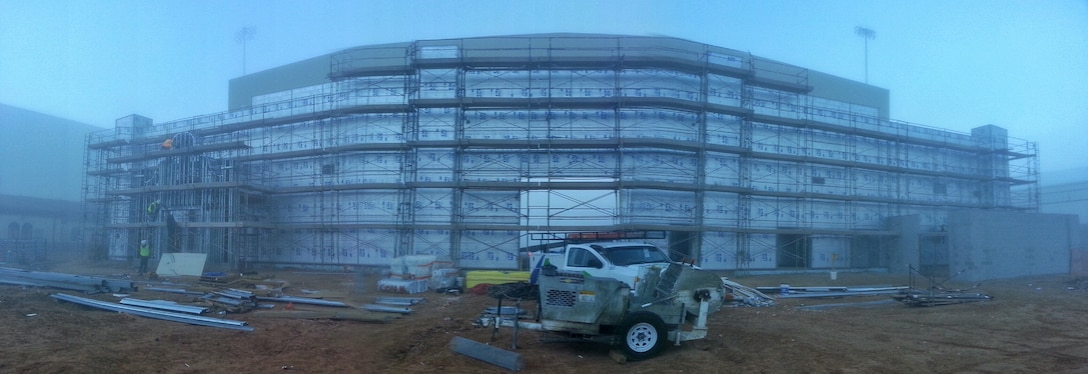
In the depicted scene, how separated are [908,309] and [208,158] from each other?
2421 cm

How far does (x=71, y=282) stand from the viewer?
13.3 m

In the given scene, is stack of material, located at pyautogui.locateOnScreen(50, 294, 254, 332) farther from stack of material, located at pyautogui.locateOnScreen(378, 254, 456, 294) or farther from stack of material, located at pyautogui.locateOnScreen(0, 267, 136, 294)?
stack of material, located at pyautogui.locateOnScreen(378, 254, 456, 294)

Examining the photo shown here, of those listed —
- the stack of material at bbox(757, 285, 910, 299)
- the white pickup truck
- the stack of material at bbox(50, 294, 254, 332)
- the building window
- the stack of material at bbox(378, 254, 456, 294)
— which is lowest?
the stack of material at bbox(757, 285, 910, 299)

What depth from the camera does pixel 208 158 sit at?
23.9m

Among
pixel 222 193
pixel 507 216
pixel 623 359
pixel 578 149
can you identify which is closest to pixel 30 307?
pixel 623 359

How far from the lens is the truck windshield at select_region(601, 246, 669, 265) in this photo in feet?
36.9

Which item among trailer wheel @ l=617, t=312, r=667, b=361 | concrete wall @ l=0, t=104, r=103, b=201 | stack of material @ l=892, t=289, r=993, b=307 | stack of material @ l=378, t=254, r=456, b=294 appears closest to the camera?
trailer wheel @ l=617, t=312, r=667, b=361

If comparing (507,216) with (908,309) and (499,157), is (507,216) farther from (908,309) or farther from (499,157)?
(908,309)

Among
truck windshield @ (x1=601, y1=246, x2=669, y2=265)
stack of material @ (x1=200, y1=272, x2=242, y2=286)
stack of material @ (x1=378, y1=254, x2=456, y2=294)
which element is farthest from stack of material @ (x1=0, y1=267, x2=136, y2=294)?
truck windshield @ (x1=601, y1=246, x2=669, y2=265)

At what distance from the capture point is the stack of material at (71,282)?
13.0 metres

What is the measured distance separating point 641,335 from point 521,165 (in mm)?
15028

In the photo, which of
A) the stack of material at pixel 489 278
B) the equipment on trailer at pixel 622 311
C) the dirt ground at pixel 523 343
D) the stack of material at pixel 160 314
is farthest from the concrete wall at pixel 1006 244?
the stack of material at pixel 160 314

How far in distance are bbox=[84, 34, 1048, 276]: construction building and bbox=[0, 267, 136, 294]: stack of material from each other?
7.82m

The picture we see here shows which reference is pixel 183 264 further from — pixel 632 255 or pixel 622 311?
pixel 622 311
